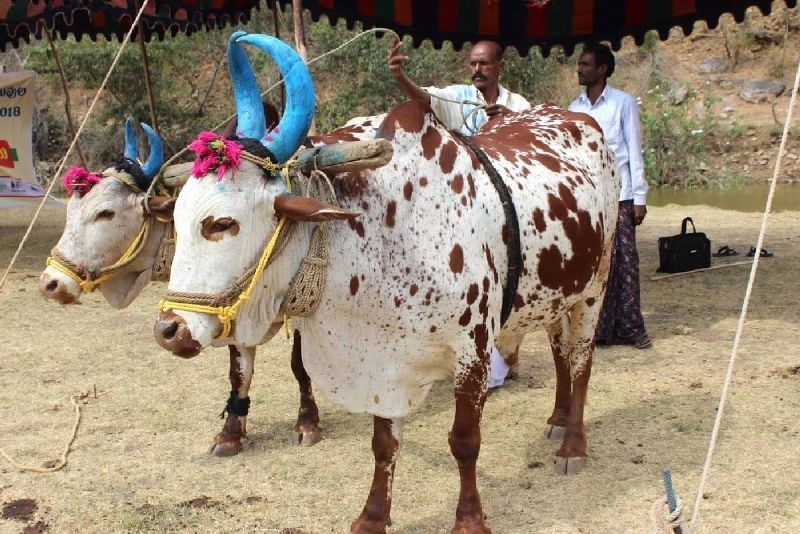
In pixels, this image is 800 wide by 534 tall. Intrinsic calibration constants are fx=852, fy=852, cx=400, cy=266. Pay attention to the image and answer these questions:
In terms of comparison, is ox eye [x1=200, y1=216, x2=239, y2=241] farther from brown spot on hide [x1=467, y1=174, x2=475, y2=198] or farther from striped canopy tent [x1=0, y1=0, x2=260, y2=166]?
striped canopy tent [x1=0, y1=0, x2=260, y2=166]

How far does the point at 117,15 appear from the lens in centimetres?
704

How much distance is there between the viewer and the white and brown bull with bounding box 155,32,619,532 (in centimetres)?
276

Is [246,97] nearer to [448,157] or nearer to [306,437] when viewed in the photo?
[448,157]

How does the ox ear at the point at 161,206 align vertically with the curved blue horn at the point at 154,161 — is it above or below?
below

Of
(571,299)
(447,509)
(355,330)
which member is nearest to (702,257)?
(571,299)

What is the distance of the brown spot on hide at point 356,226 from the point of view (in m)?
3.03

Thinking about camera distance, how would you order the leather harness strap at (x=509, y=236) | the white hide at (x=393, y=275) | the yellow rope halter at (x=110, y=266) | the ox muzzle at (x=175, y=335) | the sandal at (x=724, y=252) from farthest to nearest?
the sandal at (x=724, y=252)
the yellow rope halter at (x=110, y=266)
the leather harness strap at (x=509, y=236)
the white hide at (x=393, y=275)
the ox muzzle at (x=175, y=335)

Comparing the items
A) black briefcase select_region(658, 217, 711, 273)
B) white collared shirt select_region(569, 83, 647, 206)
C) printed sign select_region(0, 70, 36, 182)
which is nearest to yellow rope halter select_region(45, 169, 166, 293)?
white collared shirt select_region(569, 83, 647, 206)

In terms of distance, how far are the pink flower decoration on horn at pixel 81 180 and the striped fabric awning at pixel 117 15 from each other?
3.16m

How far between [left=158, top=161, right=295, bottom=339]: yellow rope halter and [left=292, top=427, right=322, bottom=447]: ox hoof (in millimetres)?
1754

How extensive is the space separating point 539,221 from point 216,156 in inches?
59.9

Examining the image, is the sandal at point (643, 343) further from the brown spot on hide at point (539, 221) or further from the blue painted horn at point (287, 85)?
the blue painted horn at point (287, 85)

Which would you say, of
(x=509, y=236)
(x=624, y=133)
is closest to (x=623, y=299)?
(x=624, y=133)

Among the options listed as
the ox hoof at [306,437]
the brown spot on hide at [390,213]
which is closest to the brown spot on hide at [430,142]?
the brown spot on hide at [390,213]
